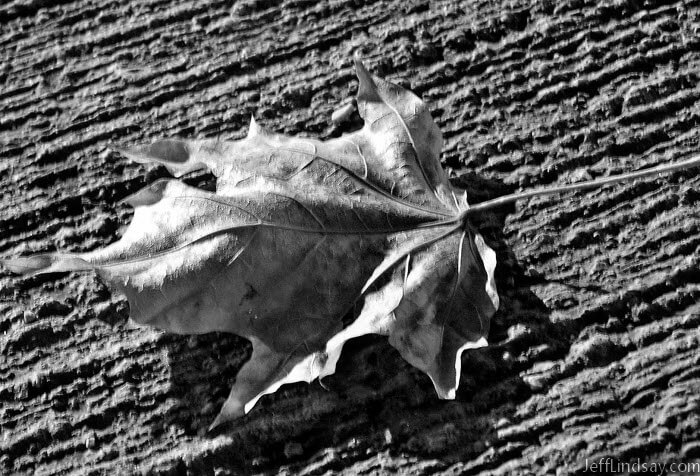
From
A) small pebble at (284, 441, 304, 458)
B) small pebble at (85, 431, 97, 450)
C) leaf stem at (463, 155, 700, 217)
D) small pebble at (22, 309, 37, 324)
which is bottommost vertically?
small pebble at (284, 441, 304, 458)

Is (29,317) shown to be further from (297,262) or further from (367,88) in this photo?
(367,88)

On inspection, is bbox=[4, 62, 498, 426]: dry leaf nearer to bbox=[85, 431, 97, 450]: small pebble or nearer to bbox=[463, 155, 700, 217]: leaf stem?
bbox=[463, 155, 700, 217]: leaf stem

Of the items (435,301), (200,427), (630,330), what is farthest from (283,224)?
(630,330)

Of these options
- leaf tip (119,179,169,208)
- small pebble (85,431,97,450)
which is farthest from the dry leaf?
small pebble (85,431,97,450)

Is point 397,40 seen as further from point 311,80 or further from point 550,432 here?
point 550,432

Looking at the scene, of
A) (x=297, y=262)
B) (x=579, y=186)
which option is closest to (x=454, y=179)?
(x=579, y=186)
